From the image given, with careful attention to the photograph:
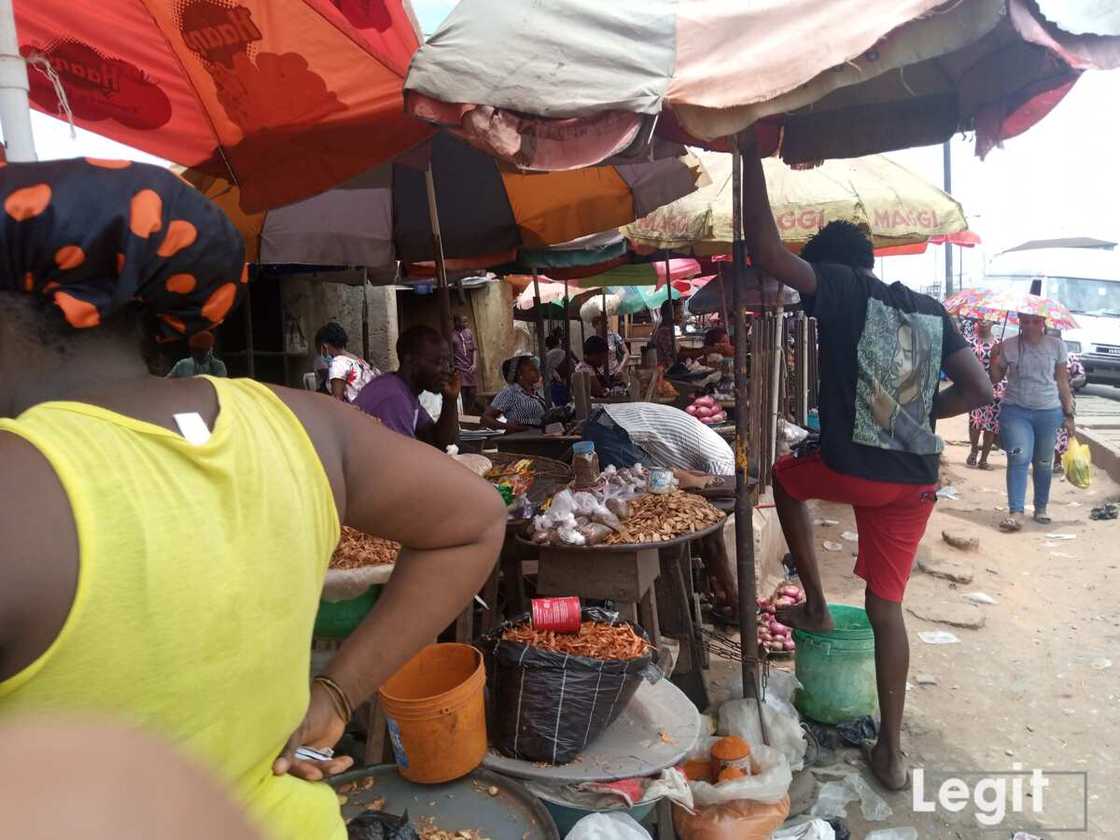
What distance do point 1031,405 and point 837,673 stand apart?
5.19 meters

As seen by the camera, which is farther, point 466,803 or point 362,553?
point 362,553

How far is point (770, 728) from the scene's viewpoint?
11.7 ft

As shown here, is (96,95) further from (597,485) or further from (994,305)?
(994,305)

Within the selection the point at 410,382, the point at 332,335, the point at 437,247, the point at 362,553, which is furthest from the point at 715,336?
the point at 362,553

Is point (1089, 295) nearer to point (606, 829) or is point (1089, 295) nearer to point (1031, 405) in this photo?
point (1031, 405)

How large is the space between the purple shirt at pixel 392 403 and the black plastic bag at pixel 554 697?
2.09 meters

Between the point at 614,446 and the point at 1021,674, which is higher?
the point at 614,446

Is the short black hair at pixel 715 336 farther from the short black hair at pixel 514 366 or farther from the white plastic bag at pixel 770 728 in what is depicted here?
the white plastic bag at pixel 770 728

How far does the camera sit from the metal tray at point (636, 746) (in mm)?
2740

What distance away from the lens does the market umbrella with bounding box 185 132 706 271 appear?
525 centimetres

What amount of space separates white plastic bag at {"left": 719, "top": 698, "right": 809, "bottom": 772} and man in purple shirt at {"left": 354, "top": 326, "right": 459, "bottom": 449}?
238cm

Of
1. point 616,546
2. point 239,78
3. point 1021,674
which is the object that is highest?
point 239,78

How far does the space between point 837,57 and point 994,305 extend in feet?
21.3

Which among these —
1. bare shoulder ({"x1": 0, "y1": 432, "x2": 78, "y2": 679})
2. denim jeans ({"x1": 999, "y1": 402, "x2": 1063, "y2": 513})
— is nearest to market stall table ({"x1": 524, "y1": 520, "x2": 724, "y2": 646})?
bare shoulder ({"x1": 0, "y1": 432, "x2": 78, "y2": 679})
